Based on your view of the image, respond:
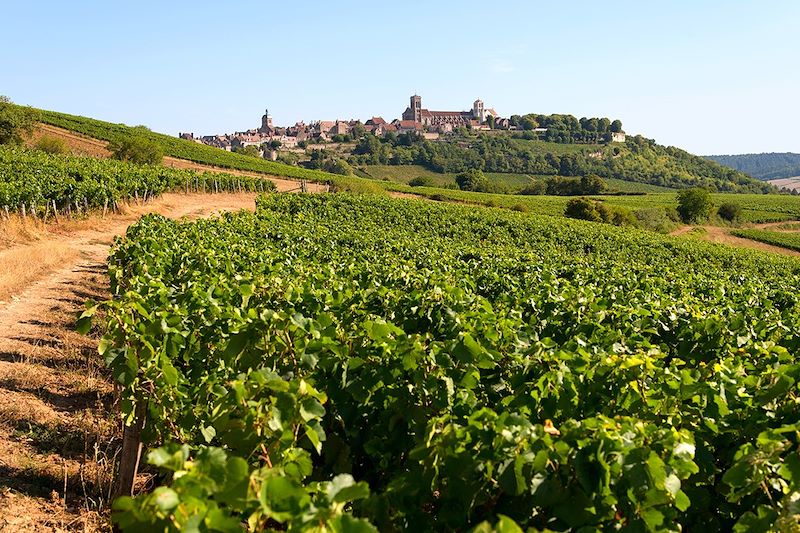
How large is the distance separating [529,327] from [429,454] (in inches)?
130

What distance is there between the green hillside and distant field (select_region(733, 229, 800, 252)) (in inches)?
1818

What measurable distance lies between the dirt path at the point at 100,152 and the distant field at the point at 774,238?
1779 inches

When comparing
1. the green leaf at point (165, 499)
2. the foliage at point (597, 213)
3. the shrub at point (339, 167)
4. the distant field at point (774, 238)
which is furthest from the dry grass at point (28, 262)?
the shrub at point (339, 167)

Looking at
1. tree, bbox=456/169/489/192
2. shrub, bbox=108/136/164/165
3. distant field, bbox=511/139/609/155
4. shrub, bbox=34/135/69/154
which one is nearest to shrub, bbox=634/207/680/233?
tree, bbox=456/169/489/192

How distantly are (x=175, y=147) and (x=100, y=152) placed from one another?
13.0 m

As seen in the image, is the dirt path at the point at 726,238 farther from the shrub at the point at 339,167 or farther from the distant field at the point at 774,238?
the shrub at the point at 339,167

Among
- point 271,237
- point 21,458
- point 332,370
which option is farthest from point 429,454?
point 271,237

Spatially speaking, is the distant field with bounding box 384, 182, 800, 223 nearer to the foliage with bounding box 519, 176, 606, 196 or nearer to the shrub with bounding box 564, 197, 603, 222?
the shrub with bounding box 564, 197, 603, 222

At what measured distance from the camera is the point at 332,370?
434 cm

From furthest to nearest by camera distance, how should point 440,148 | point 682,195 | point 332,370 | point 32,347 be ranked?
point 440,148 → point 682,195 → point 32,347 → point 332,370

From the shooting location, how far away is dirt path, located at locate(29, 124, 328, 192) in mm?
62991

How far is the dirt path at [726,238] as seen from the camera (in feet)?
186

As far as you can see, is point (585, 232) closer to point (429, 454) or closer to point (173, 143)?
point (429, 454)

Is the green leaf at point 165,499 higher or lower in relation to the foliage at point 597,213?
higher
